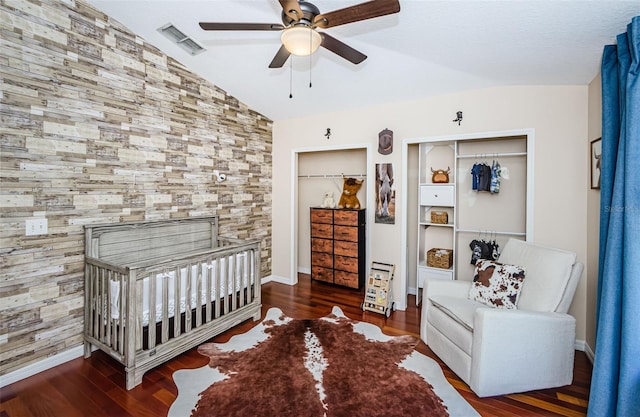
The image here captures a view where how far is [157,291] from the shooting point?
8.04ft

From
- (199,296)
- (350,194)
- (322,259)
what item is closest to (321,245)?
(322,259)

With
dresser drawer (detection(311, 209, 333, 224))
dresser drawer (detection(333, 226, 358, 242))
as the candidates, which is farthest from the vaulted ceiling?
dresser drawer (detection(333, 226, 358, 242))

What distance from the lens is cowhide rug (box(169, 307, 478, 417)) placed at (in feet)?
6.44

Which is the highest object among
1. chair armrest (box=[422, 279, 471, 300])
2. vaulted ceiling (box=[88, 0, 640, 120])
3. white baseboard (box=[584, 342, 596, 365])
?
vaulted ceiling (box=[88, 0, 640, 120])

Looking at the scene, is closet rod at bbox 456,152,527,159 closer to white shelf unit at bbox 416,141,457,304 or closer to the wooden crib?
white shelf unit at bbox 416,141,457,304

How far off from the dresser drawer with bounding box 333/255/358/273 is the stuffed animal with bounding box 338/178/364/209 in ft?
2.49

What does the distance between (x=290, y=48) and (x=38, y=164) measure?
2179 mm

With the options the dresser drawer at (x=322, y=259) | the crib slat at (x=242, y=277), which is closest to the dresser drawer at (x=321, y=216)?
the dresser drawer at (x=322, y=259)

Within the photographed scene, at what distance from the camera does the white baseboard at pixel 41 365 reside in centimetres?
222

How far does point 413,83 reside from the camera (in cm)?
322

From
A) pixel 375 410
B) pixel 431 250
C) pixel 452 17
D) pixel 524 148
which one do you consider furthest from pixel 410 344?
pixel 452 17

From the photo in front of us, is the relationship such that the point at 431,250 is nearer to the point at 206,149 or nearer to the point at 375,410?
the point at 375,410

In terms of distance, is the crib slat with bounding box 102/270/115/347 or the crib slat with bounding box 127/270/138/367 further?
the crib slat with bounding box 102/270/115/347

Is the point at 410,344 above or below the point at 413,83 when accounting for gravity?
below
